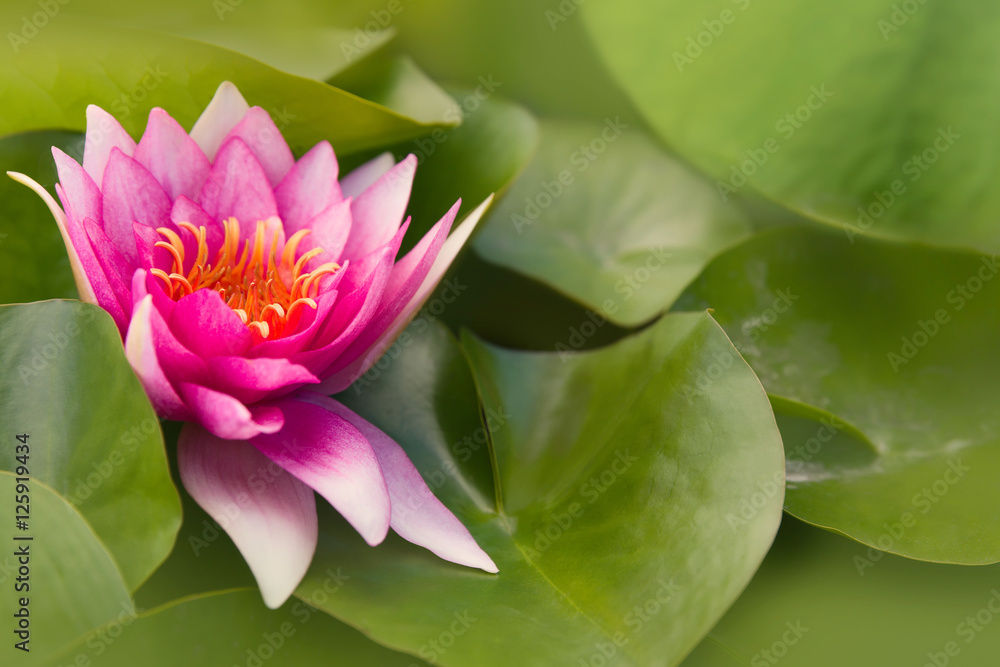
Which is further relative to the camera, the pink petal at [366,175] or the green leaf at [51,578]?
the pink petal at [366,175]

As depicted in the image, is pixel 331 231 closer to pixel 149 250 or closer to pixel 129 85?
pixel 149 250

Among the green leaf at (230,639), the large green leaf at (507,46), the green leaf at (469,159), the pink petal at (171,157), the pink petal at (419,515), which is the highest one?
the large green leaf at (507,46)

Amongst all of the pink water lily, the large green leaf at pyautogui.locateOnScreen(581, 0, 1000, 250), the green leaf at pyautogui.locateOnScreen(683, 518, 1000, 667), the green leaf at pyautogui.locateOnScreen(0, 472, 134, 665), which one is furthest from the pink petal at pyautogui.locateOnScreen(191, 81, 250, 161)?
the green leaf at pyautogui.locateOnScreen(683, 518, 1000, 667)

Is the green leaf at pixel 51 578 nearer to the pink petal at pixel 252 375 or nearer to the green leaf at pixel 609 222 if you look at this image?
the pink petal at pixel 252 375

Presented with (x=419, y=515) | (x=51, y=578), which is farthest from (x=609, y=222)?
(x=51, y=578)

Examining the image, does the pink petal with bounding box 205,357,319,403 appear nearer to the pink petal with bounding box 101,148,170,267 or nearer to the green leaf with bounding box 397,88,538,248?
the pink petal with bounding box 101,148,170,267

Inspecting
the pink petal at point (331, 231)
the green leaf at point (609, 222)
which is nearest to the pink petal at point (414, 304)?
the pink petal at point (331, 231)
